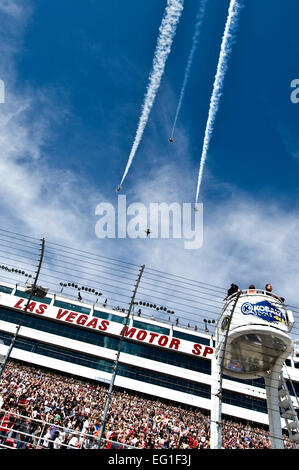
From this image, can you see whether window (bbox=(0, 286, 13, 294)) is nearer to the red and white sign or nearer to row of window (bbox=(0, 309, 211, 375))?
the red and white sign

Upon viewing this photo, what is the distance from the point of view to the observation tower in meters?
14.8

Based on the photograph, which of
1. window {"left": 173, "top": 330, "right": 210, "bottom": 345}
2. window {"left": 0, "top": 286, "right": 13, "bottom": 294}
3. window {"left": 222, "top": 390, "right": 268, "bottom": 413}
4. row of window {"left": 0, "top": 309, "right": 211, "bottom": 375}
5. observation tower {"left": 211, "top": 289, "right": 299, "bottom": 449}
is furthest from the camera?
window {"left": 0, "top": 286, "right": 13, "bottom": 294}

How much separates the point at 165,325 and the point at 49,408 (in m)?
27.3

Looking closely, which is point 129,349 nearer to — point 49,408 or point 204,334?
point 204,334

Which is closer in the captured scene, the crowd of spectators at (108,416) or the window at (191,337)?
the crowd of spectators at (108,416)

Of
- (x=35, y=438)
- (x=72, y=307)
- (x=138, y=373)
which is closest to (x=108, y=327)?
(x=72, y=307)

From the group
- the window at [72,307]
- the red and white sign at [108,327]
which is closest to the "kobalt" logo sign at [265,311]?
the red and white sign at [108,327]

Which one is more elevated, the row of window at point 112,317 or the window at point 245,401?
the row of window at point 112,317

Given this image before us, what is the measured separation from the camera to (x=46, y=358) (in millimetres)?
39656

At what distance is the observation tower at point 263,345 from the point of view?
14828mm

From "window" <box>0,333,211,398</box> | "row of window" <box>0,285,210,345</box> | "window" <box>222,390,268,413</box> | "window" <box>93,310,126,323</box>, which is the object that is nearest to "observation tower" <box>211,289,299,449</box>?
"window" <box>0,333,211,398</box>

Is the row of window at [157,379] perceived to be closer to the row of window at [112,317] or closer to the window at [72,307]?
the row of window at [112,317]
